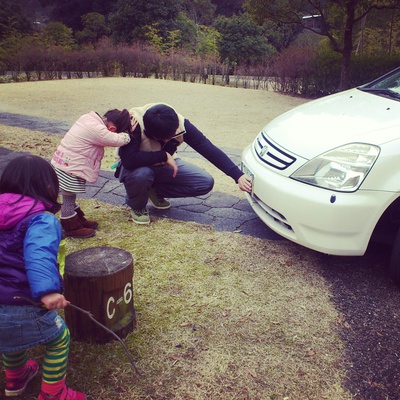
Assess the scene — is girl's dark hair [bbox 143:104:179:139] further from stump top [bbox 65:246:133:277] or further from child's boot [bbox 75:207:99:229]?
stump top [bbox 65:246:133:277]

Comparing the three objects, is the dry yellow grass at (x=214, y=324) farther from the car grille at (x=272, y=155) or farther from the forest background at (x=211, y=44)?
the forest background at (x=211, y=44)

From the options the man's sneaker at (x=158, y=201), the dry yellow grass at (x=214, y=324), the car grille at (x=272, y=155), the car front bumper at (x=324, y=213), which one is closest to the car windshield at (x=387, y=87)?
the car grille at (x=272, y=155)

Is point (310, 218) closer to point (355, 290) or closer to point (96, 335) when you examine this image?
point (355, 290)

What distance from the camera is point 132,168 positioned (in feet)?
11.9

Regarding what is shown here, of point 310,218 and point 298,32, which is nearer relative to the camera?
point 310,218

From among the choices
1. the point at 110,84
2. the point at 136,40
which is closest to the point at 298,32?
the point at 136,40

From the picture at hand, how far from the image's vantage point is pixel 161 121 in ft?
10.9

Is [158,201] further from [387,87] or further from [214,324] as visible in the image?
[387,87]

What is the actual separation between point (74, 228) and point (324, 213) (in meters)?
1.93

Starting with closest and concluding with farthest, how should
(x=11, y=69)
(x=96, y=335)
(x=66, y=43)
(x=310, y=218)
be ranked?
(x=96, y=335), (x=310, y=218), (x=11, y=69), (x=66, y=43)

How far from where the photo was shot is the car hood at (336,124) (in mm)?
2945

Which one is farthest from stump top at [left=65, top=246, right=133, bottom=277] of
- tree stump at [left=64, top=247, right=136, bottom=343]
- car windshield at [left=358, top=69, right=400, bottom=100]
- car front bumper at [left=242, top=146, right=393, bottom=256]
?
car windshield at [left=358, top=69, right=400, bottom=100]

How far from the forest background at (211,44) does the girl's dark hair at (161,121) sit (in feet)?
33.6

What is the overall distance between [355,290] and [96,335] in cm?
173
